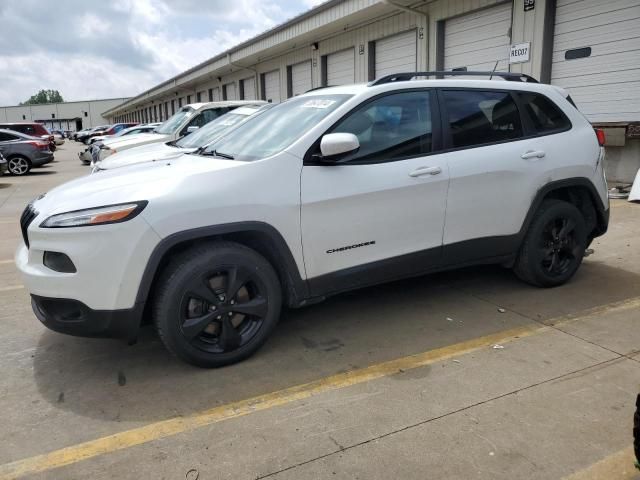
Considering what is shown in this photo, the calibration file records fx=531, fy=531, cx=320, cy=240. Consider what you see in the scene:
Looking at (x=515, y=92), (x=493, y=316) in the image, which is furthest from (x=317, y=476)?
(x=515, y=92)

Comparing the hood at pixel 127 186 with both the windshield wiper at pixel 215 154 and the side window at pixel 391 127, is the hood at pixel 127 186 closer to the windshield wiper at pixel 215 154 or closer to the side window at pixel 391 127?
the windshield wiper at pixel 215 154

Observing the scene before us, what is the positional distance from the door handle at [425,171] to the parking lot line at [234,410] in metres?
1.22

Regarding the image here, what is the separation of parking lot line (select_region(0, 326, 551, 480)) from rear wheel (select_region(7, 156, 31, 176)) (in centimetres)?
1732

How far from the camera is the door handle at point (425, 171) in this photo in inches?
148

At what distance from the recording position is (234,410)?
2891mm

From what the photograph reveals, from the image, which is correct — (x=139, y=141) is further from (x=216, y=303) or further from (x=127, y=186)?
(x=216, y=303)

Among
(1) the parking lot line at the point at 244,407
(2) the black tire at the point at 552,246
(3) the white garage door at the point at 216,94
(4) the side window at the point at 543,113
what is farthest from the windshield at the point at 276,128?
(3) the white garage door at the point at 216,94

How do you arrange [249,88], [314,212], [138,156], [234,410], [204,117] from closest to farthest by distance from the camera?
[234,410] < [314,212] < [138,156] < [204,117] < [249,88]

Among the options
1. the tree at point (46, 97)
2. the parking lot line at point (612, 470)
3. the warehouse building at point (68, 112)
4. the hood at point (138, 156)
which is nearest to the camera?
the parking lot line at point (612, 470)

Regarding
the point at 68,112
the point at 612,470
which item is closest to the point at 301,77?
the point at 612,470

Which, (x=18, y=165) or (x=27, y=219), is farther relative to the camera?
(x=18, y=165)

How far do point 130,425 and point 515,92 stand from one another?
150 inches

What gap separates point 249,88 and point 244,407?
79.6ft

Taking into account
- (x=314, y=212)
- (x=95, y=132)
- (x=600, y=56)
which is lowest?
A: (x=314, y=212)
